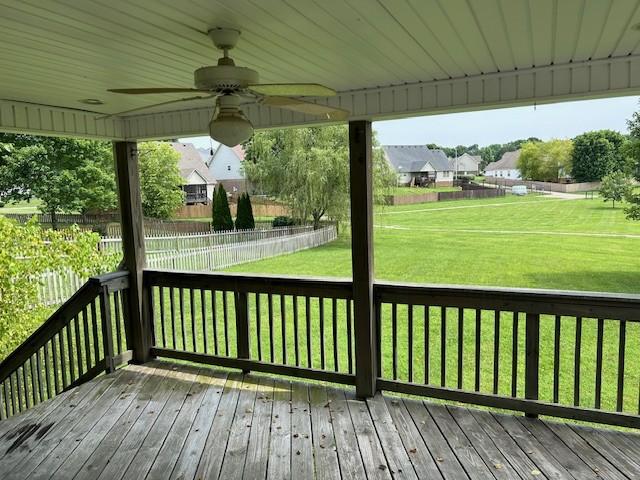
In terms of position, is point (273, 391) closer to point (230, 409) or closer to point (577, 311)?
point (230, 409)

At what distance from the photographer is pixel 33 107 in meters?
3.61

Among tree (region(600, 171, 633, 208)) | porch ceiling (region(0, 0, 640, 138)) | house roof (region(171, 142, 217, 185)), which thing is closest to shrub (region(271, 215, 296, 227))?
house roof (region(171, 142, 217, 185))

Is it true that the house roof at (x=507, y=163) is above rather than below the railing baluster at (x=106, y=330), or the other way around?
above

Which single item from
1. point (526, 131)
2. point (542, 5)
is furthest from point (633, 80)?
point (526, 131)

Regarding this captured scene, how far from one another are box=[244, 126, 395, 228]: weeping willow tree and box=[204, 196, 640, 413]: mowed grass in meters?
1.16

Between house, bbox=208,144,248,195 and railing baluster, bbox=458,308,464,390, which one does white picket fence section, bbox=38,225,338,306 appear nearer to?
house, bbox=208,144,248,195

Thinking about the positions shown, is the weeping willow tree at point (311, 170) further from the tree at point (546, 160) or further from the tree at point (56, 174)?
the tree at point (56, 174)

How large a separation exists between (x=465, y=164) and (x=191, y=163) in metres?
11.7

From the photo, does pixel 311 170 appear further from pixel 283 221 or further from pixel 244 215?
pixel 244 215

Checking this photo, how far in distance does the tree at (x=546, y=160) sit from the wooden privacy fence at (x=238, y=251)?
5724mm

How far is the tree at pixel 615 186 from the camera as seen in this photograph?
334 inches

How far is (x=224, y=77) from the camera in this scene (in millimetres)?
1860

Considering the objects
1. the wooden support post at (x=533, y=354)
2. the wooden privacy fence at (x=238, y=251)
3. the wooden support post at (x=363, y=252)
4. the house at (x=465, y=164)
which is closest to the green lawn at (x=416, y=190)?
the house at (x=465, y=164)

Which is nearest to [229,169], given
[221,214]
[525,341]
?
[221,214]
